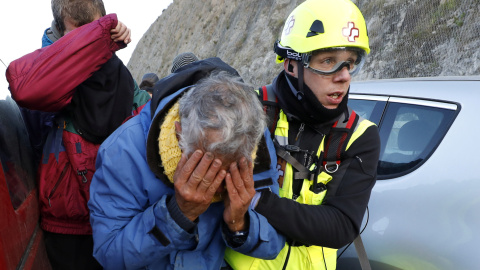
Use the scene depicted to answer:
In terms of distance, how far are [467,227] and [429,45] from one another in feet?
30.8

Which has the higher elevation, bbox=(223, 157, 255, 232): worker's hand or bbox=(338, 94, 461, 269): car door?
bbox=(223, 157, 255, 232): worker's hand

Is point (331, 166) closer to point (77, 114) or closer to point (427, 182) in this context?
point (427, 182)

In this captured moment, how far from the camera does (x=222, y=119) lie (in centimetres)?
131

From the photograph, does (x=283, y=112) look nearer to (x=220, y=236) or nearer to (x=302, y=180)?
(x=302, y=180)

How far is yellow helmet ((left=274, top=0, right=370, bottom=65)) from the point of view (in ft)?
6.19

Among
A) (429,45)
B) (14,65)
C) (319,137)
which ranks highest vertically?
(14,65)

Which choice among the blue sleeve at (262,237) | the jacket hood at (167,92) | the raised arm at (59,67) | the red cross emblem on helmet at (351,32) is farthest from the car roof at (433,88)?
the raised arm at (59,67)

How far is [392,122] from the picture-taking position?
9.10 ft

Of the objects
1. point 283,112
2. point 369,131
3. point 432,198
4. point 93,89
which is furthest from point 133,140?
point 432,198

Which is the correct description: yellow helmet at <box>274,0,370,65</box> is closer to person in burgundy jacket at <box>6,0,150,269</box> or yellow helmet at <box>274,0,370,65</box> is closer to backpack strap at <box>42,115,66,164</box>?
person in burgundy jacket at <box>6,0,150,269</box>

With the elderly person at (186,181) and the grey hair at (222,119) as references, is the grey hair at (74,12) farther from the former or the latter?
the grey hair at (222,119)

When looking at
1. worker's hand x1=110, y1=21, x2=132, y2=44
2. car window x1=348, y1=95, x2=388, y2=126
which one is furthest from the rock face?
worker's hand x1=110, y1=21, x2=132, y2=44

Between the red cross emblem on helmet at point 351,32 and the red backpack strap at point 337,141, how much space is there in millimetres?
387

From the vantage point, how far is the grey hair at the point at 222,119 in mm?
1303
